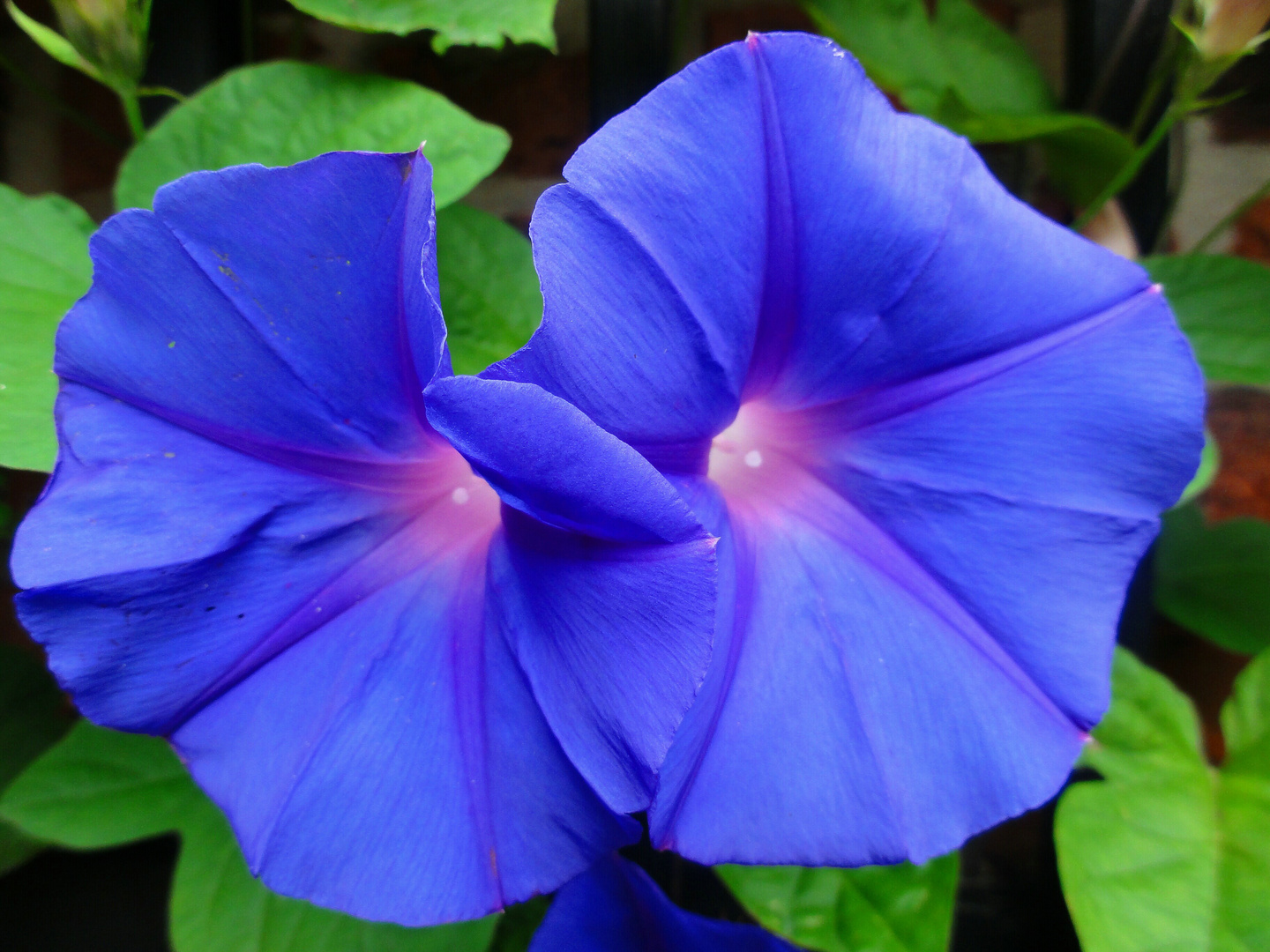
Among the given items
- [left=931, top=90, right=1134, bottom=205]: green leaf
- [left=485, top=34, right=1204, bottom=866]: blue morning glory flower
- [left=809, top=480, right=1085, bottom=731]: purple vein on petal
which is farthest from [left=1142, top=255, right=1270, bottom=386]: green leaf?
[left=809, top=480, right=1085, bottom=731]: purple vein on petal

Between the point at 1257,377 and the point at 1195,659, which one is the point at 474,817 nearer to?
the point at 1257,377

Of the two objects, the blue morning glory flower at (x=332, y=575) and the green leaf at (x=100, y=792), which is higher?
the blue morning glory flower at (x=332, y=575)

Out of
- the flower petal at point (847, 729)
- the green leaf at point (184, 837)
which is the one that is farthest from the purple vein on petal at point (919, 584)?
the green leaf at point (184, 837)

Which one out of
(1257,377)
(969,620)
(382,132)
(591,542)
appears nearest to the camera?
(591,542)

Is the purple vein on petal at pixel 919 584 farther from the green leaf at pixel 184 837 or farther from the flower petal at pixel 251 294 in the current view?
the green leaf at pixel 184 837

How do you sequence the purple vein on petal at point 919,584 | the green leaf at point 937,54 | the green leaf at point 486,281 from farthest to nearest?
the green leaf at point 937,54, the green leaf at point 486,281, the purple vein on petal at point 919,584

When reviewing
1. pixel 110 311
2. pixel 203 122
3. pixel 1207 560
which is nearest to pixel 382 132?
pixel 203 122
